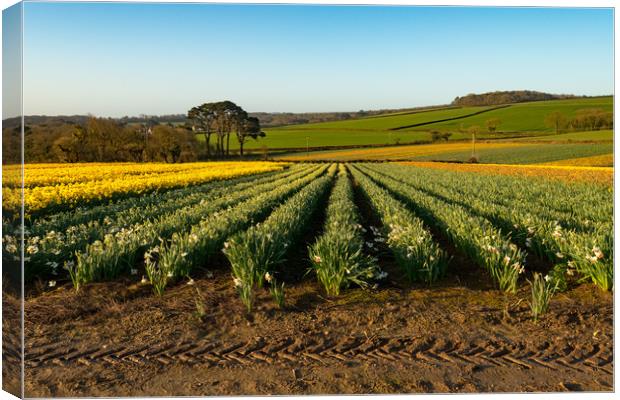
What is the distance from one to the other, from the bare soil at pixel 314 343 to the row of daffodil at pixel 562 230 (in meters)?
0.34

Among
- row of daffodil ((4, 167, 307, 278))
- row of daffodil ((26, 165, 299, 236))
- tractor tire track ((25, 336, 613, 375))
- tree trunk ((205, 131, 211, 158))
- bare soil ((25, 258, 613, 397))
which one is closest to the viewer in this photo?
bare soil ((25, 258, 613, 397))

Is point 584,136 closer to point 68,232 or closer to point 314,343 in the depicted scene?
point 314,343

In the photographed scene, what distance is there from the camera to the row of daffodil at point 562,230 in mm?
4609

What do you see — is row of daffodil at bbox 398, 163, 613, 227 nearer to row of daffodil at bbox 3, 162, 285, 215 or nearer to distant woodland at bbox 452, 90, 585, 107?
distant woodland at bbox 452, 90, 585, 107

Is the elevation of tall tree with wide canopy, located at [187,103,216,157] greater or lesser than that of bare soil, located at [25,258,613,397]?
greater

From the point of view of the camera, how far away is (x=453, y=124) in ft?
21.1

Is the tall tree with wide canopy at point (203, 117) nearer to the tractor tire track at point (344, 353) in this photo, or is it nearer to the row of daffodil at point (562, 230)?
the tractor tire track at point (344, 353)

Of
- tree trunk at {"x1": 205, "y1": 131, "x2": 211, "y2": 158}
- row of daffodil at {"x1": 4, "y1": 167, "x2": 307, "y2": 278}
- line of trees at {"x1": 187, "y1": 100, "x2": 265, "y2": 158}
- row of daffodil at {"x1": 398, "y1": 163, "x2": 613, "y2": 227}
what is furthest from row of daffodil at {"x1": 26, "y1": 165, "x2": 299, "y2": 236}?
row of daffodil at {"x1": 398, "y1": 163, "x2": 613, "y2": 227}

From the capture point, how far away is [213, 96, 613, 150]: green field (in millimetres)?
5105

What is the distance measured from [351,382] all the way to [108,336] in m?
2.00

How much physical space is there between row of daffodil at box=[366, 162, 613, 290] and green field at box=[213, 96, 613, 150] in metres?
1.10

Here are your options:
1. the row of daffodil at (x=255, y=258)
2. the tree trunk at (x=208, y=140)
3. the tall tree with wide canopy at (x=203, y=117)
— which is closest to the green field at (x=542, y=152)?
the row of daffodil at (x=255, y=258)

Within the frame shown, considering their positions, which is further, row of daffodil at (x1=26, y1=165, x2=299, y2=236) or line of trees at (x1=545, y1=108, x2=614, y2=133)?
row of daffodil at (x1=26, y1=165, x2=299, y2=236)

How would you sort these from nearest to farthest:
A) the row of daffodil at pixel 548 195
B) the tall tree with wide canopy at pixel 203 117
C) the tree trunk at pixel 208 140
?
the tall tree with wide canopy at pixel 203 117 → the tree trunk at pixel 208 140 → the row of daffodil at pixel 548 195
